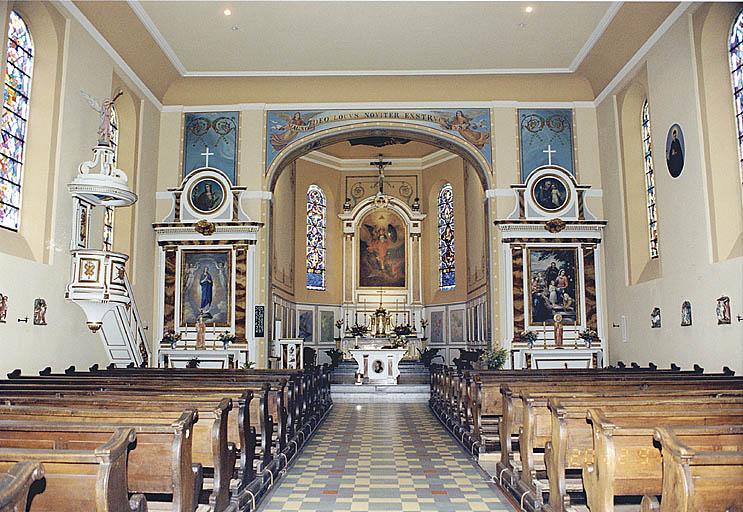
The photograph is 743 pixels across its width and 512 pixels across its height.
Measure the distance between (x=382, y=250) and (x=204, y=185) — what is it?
11.0 metres

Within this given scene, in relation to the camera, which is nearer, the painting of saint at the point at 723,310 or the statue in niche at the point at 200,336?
the painting of saint at the point at 723,310

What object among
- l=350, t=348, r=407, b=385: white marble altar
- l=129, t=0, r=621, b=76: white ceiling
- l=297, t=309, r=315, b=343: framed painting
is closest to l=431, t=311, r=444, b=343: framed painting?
l=297, t=309, r=315, b=343: framed painting

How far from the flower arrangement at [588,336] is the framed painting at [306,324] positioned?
10943 mm

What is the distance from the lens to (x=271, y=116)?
52.4ft

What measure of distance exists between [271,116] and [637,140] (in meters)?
8.21

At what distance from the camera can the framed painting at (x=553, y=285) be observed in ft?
49.7

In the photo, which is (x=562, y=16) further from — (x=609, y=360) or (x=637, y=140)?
(x=609, y=360)

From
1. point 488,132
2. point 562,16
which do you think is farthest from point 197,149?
point 562,16

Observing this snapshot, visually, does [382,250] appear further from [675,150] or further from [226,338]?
[675,150]

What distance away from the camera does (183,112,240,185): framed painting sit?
15805mm

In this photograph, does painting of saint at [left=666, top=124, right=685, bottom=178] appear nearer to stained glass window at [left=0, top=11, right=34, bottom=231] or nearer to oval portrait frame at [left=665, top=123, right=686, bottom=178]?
oval portrait frame at [left=665, top=123, right=686, bottom=178]

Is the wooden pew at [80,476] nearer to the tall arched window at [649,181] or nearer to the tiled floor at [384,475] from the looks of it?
the tiled floor at [384,475]

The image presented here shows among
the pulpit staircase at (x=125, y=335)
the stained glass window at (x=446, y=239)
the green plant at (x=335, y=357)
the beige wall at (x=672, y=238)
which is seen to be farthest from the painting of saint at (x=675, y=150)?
the green plant at (x=335, y=357)

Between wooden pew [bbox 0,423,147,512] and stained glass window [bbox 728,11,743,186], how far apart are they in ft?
33.8
